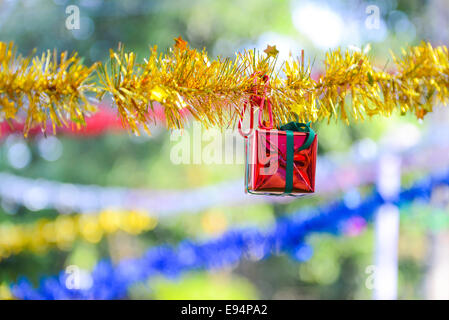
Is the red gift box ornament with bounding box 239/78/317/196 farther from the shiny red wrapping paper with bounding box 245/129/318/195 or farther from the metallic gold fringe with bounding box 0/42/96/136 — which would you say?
the metallic gold fringe with bounding box 0/42/96/136

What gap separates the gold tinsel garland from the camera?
0.45 meters

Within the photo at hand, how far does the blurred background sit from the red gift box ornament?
2800 millimetres

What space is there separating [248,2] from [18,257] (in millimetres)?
2289

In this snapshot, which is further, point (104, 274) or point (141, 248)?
point (141, 248)

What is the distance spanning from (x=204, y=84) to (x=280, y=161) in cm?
10

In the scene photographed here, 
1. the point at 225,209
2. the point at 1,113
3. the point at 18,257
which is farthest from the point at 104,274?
the point at 18,257

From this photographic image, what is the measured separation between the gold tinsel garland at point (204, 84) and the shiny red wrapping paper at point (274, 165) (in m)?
0.04

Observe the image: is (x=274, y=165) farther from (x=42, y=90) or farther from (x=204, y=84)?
(x=42, y=90)

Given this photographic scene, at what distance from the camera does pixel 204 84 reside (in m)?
0.47

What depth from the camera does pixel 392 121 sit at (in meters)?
3.42

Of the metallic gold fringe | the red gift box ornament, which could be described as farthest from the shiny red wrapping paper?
the metallic gold fringe

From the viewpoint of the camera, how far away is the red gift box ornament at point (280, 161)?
1.58 feet

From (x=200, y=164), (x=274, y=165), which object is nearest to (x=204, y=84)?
(x=274, y=165)
